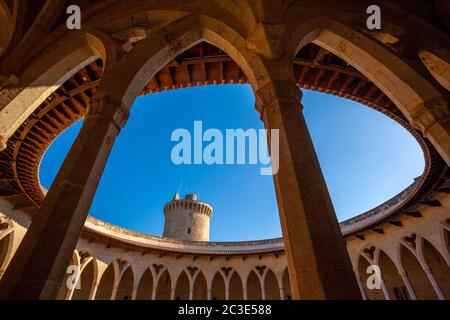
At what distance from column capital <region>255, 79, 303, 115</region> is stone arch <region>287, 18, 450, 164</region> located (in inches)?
38.4

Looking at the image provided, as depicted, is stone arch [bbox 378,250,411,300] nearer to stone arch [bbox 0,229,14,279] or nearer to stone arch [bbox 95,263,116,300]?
stone arch [bbox 95,263,116,300]

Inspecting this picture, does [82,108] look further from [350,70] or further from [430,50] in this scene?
[430,50]

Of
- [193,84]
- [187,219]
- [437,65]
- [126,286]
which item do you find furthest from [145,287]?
[437,65]

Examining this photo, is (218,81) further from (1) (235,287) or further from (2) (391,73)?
(1) (235,287)

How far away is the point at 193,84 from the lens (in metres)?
8.39

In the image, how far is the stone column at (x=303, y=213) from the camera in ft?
7.72

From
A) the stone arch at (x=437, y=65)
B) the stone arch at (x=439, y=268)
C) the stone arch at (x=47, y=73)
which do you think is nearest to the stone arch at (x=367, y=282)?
the stone arch at (x=439, y=268)

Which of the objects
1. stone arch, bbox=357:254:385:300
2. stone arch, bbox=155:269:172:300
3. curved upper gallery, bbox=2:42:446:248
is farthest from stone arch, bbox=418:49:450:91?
stone arch, bbox=155:269:172:300

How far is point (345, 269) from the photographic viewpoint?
242 centimetres

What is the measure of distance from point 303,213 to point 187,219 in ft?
91.4

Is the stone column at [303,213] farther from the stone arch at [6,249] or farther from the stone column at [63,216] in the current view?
the stone arch at [6,249]

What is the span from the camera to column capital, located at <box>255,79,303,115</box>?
3832 millimetres

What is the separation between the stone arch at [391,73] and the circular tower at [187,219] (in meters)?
26.3

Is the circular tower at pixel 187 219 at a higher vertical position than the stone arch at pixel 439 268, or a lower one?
higher
